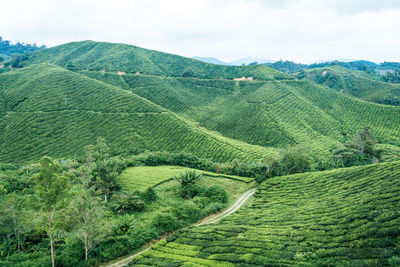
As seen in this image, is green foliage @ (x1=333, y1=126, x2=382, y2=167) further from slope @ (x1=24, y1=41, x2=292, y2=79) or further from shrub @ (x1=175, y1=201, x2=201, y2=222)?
slope @ (x1=24, y1=41, x2=292, y2=79)

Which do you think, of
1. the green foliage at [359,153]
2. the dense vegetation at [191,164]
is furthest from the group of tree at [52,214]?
the green foliage at [359,153]

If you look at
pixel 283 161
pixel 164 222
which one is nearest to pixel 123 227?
pixel 164 222

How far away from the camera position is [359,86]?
115 metres

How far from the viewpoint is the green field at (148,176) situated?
3975cm

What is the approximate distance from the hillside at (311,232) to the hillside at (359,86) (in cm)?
8753

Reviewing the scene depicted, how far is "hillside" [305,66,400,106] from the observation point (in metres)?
98.6

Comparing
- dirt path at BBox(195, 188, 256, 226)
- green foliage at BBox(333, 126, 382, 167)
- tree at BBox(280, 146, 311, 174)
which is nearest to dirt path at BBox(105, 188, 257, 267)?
dirt path at BBox(195, 188, 256, 226)

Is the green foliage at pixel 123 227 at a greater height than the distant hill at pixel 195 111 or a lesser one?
lesser

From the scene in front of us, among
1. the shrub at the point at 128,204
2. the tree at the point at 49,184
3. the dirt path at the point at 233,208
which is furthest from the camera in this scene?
the shrub at the point at 128,204

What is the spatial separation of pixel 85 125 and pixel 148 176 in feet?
101

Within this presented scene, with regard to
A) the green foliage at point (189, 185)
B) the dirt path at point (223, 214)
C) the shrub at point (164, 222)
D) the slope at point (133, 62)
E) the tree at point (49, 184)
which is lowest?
the dirt path at point (223, 214)

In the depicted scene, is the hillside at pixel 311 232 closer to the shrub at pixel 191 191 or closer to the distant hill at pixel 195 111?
the shrub at pixel 191 191

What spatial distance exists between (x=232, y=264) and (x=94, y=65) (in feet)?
382

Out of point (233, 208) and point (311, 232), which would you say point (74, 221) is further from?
point (311, 232)
